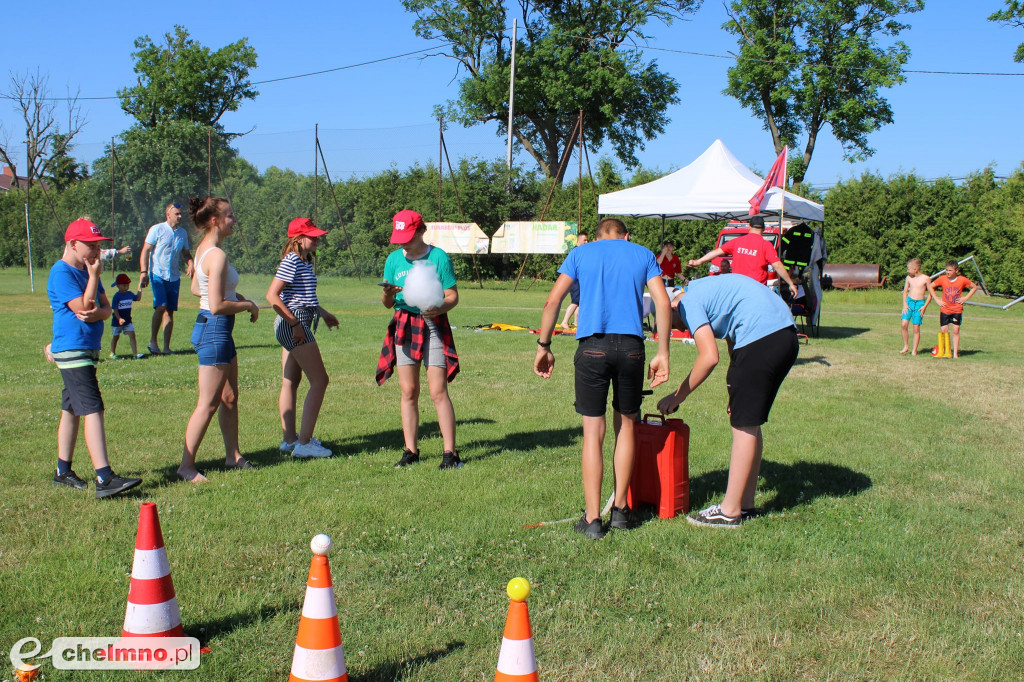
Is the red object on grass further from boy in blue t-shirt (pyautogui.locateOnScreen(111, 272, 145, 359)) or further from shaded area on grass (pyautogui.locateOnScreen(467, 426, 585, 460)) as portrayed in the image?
boy in blue t-shirt (pyautogui.locateOnScreen(111, 272, 145, 359))

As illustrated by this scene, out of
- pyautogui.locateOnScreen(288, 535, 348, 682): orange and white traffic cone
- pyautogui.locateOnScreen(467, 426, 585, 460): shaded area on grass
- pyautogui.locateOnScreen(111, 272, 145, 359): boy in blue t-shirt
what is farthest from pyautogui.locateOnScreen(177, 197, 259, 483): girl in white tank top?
pyautogui.locateOnScreen(111, 272, 145, 359): boy in blue t-shirt

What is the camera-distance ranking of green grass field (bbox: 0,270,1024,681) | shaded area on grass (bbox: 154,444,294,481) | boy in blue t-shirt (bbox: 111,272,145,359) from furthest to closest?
boy in blue t-shirt (bbox: 111,272,145,359)
shaded area on grass (bbox: 154,444,294,481)
green grass field (bbox: 0,270,1024,681)

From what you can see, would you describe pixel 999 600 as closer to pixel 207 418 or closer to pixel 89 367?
pixel 207 418

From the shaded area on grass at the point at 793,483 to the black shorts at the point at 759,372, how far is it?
32.3 inches

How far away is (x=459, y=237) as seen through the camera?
98.5 ft

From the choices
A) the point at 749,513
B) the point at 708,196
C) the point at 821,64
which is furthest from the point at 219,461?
the point at 821,64

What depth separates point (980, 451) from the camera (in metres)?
6.44

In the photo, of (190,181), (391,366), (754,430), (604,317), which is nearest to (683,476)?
(754,430)

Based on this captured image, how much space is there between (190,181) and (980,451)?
2273 cm

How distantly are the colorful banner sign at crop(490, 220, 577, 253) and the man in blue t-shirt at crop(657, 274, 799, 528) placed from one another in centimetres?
2440

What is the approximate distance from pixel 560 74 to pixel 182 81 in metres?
24.2

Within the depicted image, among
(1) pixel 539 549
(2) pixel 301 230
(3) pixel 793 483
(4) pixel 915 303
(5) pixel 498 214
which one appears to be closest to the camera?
(1) pixel 539 549

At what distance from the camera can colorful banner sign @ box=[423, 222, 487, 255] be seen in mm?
29984

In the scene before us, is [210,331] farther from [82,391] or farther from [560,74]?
[560,74]
